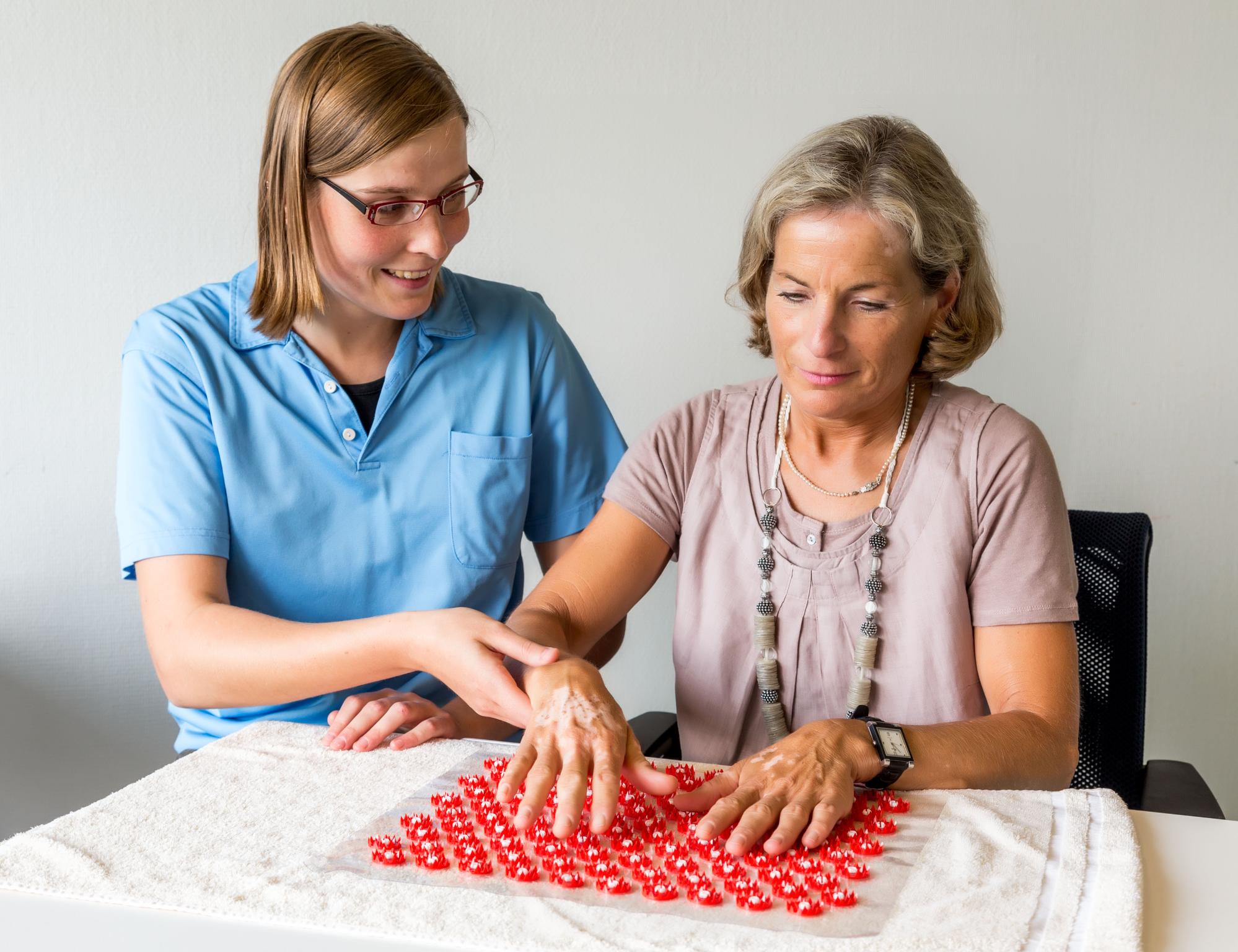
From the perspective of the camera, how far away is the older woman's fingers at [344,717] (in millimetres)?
1426

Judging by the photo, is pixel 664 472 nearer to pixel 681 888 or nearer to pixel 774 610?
pixel 774 610

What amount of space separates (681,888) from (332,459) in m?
0.98

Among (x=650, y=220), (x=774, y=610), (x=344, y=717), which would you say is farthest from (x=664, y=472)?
(x=650, y=220)

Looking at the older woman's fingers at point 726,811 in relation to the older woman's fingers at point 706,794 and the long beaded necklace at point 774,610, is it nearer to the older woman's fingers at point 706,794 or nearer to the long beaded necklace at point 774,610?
the older woman's fingers at point 706,794

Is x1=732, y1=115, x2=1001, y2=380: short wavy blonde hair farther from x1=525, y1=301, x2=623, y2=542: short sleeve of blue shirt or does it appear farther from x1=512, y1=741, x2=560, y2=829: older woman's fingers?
x1=512, y1=741, x2=560, y2=829: older woman's fingers

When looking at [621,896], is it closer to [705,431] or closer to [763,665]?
[763,665]

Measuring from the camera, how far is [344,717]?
1459mm

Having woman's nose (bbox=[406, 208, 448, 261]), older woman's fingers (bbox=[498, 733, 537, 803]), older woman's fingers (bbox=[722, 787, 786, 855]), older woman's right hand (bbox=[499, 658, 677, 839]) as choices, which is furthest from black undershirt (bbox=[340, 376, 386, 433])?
older woman's fingers (bbox=[722, 787, 786, 855])

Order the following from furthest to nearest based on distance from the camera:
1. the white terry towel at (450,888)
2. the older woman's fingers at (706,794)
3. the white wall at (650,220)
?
the white wall at (650,220), the older woman's fingers at (706,794), the white terry towel at (450,888)

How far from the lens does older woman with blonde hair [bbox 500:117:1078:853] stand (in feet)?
4.99

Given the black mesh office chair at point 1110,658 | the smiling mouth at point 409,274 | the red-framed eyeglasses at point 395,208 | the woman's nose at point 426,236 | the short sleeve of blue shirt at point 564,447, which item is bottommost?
the black mesh office chair at point 1110,658

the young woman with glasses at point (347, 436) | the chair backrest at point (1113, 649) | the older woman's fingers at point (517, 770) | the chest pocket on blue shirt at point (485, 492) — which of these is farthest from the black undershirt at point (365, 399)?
the chair backrest at point (1113, 649)

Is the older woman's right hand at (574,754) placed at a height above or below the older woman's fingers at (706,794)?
above

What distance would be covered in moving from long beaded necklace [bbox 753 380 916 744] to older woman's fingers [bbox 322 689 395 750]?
20.4 inches
